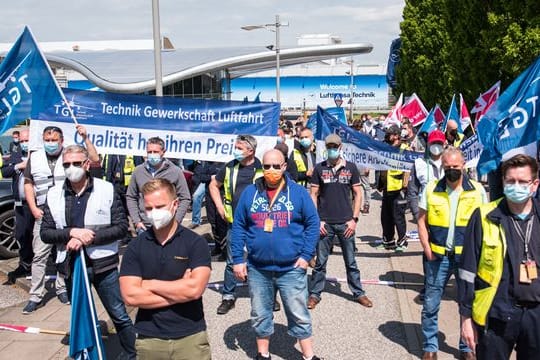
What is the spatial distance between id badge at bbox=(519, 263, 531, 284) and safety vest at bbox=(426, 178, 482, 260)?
1570mm


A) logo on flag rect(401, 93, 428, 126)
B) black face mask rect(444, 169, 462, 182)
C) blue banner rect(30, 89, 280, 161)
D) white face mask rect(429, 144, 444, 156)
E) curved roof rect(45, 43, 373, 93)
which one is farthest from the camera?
curved roof rect(45, 43, 373, 93)

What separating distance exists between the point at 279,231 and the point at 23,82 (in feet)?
11.2

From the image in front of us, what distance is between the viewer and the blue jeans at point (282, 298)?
473 centimetres

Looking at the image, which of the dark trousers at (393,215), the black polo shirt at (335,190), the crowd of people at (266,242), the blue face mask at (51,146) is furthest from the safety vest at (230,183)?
the dark trousers at (393,215)

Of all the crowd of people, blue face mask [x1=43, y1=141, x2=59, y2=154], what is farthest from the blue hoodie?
blue face mask [x1=43, y1=141, x2=59, y2=154]

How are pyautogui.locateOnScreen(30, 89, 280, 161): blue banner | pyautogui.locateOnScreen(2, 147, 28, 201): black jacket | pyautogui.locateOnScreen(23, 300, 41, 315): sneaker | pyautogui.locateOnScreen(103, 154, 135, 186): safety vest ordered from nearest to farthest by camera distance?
pyautogui.locateOnScreen(23, 300, 41, 315): sneaker, pyautogui.locateOnScreen(2, 147, 28, 201): black jacket, pyautogui.locateOnScreen(30, 89, 280, 161): blue banner, pyautogui.locateOnScreen(103, 154, 135, 186): safety vest

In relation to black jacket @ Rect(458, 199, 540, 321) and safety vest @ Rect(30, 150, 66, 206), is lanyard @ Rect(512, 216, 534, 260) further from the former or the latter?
safety vest @ Rect(30, 150, 66, 206)

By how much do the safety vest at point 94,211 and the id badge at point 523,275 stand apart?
118 inches

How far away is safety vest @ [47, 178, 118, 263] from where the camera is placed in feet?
15.1

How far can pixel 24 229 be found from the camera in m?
7.21

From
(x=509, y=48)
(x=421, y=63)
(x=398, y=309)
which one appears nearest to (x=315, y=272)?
(x=398, y=309)

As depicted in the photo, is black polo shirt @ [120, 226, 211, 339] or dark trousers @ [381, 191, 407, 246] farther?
dark trousers @ [381, 191, 407, 246]

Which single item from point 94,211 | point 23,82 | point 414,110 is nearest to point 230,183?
point 94,211

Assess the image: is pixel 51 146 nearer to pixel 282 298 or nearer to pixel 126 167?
pixel 282 298
